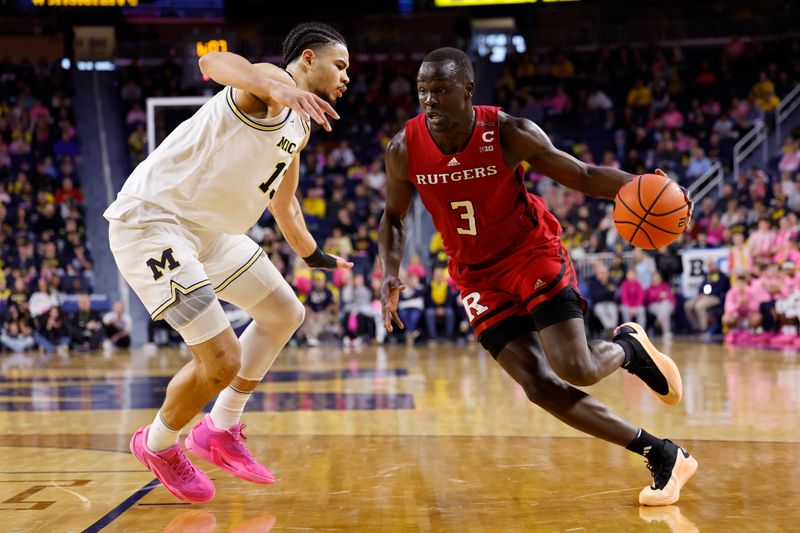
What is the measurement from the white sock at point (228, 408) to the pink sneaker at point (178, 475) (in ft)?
1.31

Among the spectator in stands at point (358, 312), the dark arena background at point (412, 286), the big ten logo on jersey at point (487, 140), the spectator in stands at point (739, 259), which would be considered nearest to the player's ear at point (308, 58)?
the dark arena background at point (412, 286)

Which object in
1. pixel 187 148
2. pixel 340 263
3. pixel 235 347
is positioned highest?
pixel 187 148

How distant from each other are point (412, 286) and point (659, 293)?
4399 mm

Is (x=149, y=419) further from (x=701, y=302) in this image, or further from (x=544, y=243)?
(x=701, y=302)

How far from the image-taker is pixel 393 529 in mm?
3852

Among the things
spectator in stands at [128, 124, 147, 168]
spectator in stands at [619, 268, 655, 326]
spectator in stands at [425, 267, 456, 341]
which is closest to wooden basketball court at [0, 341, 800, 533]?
spectator in stands at [619, 268, 655, 326]

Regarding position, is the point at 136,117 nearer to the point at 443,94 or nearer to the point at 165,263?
the point at 165,263

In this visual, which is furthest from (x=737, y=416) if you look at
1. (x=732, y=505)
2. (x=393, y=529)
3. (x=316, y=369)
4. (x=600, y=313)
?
(x=600, y=313)

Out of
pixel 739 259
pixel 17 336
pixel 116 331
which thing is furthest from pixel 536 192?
pixel 17 336

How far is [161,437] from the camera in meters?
4.48

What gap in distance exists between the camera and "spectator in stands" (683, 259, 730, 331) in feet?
50.9

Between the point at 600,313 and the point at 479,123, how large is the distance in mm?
11974

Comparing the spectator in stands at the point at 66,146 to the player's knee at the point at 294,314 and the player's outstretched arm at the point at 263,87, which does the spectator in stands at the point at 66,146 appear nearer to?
the player's knee at the point at 294,314

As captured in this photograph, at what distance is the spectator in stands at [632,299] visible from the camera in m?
15.9
